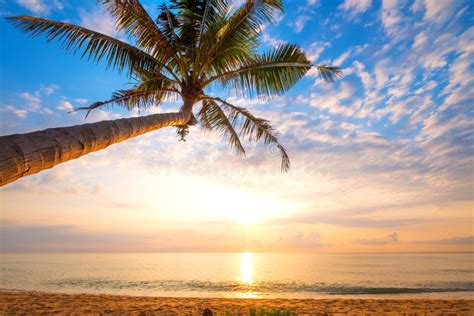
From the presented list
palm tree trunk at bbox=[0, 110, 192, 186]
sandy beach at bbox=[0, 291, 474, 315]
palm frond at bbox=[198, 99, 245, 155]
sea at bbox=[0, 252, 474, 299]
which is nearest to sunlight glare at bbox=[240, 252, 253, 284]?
sea at bbox=[0, 252, 474, 299]

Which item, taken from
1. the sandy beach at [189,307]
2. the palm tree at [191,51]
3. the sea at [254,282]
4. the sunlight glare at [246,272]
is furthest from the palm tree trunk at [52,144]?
the sunlight glare at [246,272]

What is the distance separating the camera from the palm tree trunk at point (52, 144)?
282 cm

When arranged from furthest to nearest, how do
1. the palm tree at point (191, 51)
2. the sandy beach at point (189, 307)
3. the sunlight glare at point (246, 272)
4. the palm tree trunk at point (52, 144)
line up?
the sunlight glare at point (246, 272)
the sandy beach at point (189, 307)
the palm tree at point (191, 51)
the palm tree trunk at point (52, 144)

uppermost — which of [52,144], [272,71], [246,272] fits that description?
[272,71]

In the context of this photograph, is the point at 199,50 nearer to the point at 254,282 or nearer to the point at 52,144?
the point at 52,144

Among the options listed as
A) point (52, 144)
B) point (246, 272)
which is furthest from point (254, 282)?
point (52, 144)

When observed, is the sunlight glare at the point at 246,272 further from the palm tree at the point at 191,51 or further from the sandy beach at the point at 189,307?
the palm tree at the point at 191,51

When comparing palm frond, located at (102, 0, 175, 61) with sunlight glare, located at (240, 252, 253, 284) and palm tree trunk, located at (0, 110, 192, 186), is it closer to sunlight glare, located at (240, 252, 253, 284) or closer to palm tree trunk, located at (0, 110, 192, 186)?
palm tree trunk, located at (0, 110, 192, 186)

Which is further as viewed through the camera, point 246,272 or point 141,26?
point 246,272

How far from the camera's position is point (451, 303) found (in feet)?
41.8

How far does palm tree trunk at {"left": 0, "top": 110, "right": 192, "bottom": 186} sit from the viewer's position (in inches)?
111

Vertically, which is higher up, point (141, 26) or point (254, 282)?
point (141, 26)

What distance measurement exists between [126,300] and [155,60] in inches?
409

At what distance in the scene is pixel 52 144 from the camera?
3271 millimetres
